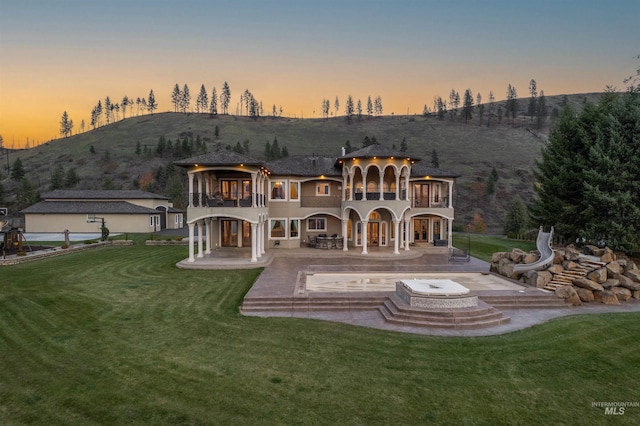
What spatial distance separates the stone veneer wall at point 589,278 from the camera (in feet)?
39.3

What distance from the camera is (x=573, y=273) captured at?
13102 mm

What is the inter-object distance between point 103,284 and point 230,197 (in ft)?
37.6

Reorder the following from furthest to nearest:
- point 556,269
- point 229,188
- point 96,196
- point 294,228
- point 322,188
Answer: point 96,196
point 322,188
point 294,228
point 229,188
point 556,269

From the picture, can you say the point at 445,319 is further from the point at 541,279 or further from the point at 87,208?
the point at 87,208

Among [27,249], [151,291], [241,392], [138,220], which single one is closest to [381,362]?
[241,392]

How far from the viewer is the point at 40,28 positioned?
2700 cm

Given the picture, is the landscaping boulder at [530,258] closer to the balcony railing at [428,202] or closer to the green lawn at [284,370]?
the green lawn at [284,370]

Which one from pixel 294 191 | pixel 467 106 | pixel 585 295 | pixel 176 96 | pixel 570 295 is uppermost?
pixel 176 96

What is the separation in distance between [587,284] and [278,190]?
760 inches

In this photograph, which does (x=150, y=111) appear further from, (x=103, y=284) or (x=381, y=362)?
(x=381, y=362)

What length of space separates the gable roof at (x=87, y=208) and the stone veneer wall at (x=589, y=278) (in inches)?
1562

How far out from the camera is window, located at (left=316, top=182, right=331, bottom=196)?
26172 millimetres

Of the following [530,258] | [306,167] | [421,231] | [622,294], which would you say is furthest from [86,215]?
[622,294]

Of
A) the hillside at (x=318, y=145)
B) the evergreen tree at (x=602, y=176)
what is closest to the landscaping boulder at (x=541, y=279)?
the evergreen tree at (x=602, y=176)
